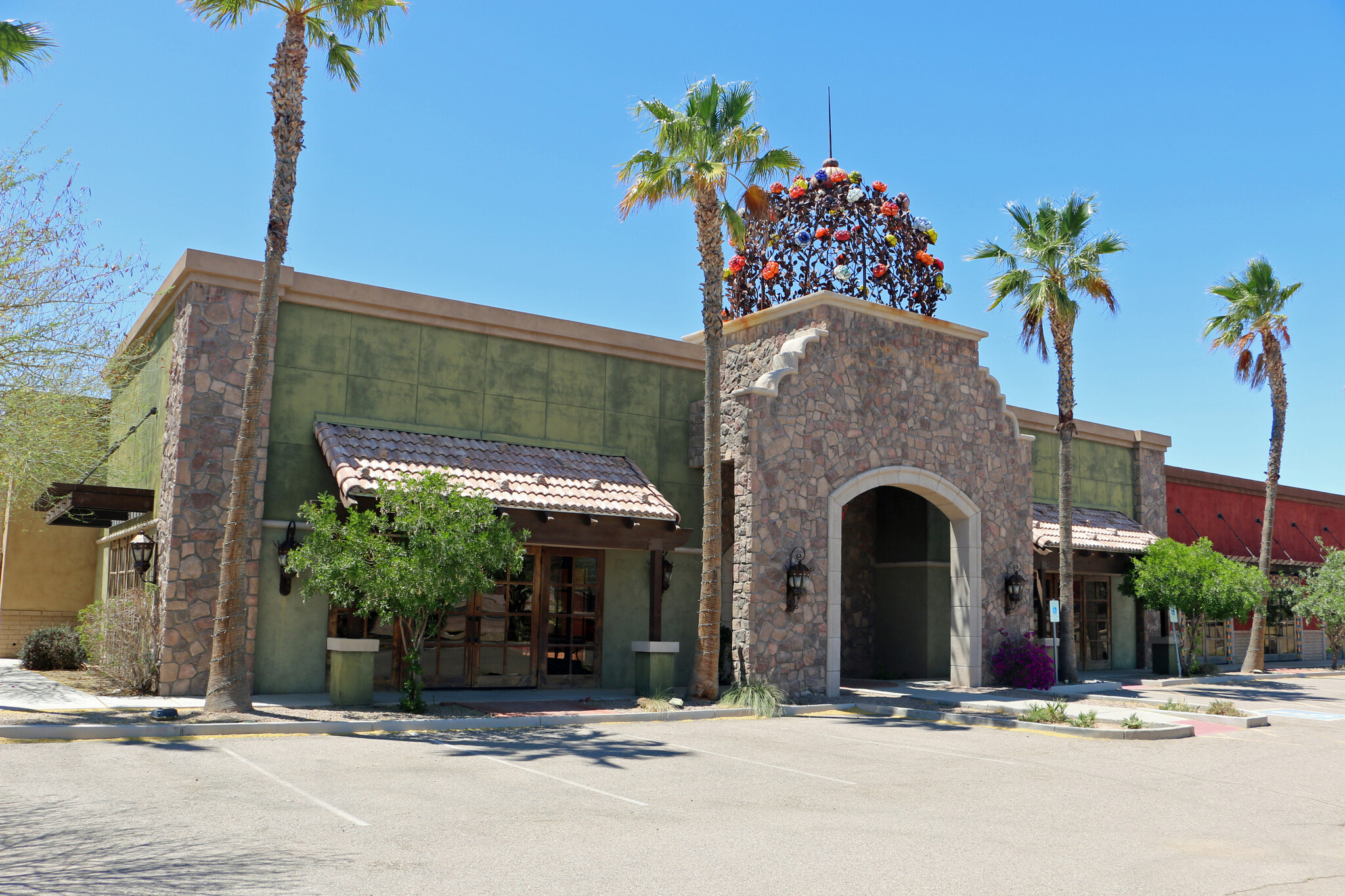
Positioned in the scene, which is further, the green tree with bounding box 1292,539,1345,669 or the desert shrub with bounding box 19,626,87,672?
the green tree with bounding box 1292,539,1345,669

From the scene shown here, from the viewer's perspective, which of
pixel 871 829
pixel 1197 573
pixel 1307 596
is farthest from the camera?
pixel 1307 596

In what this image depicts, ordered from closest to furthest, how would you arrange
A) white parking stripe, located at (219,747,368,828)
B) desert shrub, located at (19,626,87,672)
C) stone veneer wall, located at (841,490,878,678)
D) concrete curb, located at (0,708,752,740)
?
white parking stripe, located at (219,747,368,828) → concrete curb, located at (0,708,752,740) → desert shrub, located at (19,626,87,672) → stone veneer wall, located at (841,490,878,678)

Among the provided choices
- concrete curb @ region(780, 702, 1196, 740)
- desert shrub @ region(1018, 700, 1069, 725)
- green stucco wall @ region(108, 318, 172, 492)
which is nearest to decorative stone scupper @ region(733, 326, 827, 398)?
concrete curb @ region(780, 702, 1196, 740)

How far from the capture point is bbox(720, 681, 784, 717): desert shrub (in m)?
15.9

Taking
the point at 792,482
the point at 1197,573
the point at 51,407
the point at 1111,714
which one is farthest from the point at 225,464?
the point at 1197,573

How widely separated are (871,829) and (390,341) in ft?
37.7

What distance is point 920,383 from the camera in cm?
1981

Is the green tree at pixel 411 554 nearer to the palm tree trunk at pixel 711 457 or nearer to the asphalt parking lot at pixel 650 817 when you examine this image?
the asphalt parking lot at pixel 650 817

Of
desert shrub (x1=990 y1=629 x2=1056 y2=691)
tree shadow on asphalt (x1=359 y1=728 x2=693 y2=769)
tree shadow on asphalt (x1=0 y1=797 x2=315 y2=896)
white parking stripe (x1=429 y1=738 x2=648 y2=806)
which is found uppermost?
desert shrub (x1=990 y1=629 x2=1056 y2=691)

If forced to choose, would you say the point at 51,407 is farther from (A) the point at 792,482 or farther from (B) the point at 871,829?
(B) the point at 871,829

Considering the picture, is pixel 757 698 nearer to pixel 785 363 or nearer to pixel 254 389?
pixel 785 363

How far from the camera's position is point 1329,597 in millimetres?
28094

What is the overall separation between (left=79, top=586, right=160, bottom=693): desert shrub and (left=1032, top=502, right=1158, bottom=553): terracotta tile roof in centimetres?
1785

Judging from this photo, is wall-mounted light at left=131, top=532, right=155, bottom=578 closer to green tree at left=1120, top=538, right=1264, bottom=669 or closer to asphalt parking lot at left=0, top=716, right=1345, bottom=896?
asphalt parking lot at left=0, top=716, right=1345, bottom=896
